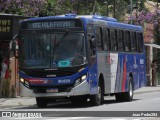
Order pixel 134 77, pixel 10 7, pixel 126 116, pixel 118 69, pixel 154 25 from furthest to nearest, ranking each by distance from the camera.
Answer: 1. pixel 154 25
2. pixel 10 7
3. pixel 134 77
4. pixel 118 69
5. pixel 126 116

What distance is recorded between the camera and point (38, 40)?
22188mm

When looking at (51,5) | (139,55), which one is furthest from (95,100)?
(51,5)

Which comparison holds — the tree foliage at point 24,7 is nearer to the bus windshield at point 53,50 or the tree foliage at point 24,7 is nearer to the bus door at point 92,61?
the bus windshield at point 53,50

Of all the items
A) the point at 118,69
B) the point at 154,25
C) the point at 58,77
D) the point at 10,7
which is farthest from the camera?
the point at 154,25

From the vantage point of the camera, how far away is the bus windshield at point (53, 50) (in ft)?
71.5

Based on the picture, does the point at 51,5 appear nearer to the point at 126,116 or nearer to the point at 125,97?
the point at 125,97

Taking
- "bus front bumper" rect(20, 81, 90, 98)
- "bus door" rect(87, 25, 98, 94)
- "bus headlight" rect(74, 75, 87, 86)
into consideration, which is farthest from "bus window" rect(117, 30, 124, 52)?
"bus front bumper" rect(20, 81, 90, 98)

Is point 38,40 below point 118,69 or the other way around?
the other way around

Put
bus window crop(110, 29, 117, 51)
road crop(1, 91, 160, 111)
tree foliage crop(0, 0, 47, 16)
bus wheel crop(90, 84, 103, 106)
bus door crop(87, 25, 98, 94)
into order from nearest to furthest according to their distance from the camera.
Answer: road crop(1, 91, 160, 111) → bus door crop(87, 25, 98, 94) → bus wheel crop(90, 84, 103, 106) → bus window crop(110, 29, 117, 51) → tree foliage crop(0, 0, 47, 16)

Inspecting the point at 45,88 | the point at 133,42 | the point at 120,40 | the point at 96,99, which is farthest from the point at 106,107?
the point at 133,42

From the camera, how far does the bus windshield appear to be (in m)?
21.8

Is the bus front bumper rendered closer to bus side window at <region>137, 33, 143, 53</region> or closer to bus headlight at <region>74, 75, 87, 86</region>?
bus headlight at <region>74, 75, 87, 86</region>

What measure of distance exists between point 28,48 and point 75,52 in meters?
1.77

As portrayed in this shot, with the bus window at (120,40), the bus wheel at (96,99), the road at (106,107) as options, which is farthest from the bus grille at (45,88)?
the bus window at (120,40)
